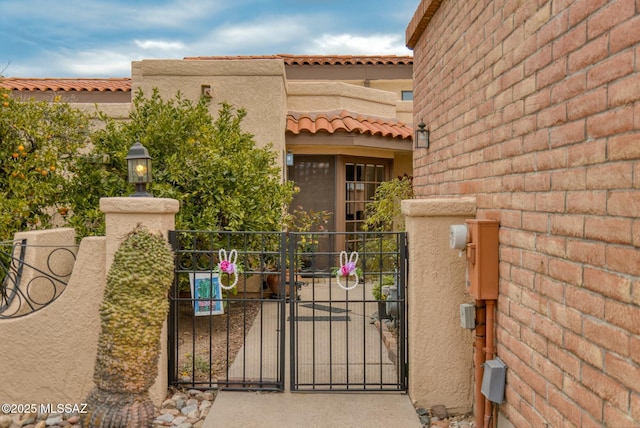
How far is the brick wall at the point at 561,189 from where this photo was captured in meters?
2.09

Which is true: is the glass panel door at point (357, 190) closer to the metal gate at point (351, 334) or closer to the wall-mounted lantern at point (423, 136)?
the metal gate at point (351, 334)

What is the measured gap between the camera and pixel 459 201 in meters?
4.10

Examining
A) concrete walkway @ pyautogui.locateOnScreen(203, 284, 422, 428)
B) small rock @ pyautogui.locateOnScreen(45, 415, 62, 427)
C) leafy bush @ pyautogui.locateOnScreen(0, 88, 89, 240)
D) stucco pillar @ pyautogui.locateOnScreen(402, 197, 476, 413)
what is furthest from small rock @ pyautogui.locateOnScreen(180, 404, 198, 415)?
leafy bush @ pyautogui.locateOnScreen(0, 88, 89, 240)

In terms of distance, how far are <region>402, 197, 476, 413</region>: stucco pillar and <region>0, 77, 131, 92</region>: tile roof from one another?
1150 centimetres

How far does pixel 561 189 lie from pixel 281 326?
9.19 feet

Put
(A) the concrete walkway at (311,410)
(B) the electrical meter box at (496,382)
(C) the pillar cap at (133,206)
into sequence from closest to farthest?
(B) the electrical meter box at (496,382), (A) the concrete walkway at (311,410), (C) the pillar cap at (133,206)

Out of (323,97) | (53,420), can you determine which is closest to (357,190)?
(323,97)

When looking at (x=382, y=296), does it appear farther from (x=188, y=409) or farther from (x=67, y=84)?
(x=67, y=84)

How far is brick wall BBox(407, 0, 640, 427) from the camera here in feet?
6.84

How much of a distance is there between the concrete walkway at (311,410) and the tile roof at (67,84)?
36.9ft

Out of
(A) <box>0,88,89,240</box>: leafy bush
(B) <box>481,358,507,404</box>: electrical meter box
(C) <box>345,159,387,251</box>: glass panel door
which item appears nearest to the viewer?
(B) <box>481,358,507,404</box>: electrical meter box

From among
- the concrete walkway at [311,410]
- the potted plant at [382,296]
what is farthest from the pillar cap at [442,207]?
the potted plant at [382,296]

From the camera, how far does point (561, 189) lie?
263cm

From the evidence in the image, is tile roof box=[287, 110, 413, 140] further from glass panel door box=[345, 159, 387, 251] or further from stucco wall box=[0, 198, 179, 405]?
stucco wall box=[0, 198, 179, 405]
